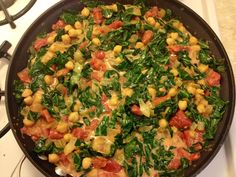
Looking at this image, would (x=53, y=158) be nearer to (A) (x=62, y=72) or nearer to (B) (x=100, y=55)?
(A) (x=62, y=72)

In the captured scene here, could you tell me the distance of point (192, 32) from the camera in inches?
72.4

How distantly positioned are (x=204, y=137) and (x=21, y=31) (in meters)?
1.18

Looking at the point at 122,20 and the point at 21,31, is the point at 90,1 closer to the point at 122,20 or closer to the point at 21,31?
the point at 122,20

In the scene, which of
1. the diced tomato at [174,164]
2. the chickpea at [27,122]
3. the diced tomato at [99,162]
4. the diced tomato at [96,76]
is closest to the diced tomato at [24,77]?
the chickpea at [27,122]

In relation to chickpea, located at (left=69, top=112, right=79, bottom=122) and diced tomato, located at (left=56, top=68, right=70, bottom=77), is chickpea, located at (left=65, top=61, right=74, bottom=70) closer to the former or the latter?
diced tomato, located at (left=56, top=68, right=70, bottom=77)

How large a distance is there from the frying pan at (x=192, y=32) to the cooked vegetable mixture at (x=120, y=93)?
0.10 feet

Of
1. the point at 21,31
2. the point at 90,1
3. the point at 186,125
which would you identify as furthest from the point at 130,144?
the point at 21,31

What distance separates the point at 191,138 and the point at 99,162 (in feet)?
1.36

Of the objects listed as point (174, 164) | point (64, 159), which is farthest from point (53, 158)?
point (174, 164)

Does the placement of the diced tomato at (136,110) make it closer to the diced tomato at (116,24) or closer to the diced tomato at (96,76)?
the diced tomato at (96,76)

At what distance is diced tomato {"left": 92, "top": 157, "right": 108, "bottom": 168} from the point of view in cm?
154

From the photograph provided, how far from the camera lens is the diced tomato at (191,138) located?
5.19 ft

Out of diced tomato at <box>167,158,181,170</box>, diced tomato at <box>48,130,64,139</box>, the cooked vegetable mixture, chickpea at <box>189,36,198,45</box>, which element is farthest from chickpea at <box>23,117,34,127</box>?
chickpea at <box>189,36,198,45</box>

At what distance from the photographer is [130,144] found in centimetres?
156
